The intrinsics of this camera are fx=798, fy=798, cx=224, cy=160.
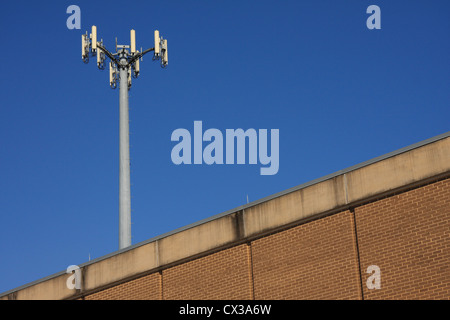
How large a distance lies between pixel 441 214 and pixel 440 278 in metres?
1.43

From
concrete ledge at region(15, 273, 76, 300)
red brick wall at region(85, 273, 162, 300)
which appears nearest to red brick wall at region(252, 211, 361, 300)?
red brick wall at region(85, 273, 162, 300)

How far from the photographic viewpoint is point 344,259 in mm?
19375

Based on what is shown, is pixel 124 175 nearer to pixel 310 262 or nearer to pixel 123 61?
pixel 123 61

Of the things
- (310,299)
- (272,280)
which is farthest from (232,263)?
(310,299)

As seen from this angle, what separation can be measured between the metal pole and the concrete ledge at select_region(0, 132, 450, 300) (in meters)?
8.41

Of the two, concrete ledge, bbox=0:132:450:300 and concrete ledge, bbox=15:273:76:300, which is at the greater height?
concrete ledge, bbox=0:132:450:300

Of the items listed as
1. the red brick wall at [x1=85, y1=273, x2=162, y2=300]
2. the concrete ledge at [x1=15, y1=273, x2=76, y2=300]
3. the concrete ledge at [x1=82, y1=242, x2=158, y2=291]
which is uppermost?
the concrete ledge at [x1=82, y1=242, x2=158, y2=291]

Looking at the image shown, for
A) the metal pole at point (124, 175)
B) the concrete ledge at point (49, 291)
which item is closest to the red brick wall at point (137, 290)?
the concrete ledge at point (49, 291)

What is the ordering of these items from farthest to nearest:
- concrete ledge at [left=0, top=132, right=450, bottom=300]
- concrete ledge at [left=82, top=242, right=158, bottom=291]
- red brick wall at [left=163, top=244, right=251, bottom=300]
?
1. concrete ledge at [left=82, top=242, right=158, bottom=291]
2. red brick wall at [left=163, top=244, right=251, bottom=300]
3. concrete ledge at [left=0, top=132, right=450, bottom=300]

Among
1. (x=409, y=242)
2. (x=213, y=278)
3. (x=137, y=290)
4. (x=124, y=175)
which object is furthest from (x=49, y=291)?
(x=409, y=242)

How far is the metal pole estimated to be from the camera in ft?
111

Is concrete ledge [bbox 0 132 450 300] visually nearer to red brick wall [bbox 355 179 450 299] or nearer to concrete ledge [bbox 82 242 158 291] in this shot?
concrete ledge [bbox 82 242 158 291]

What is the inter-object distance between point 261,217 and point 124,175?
49.5 feet

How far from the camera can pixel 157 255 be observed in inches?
909
